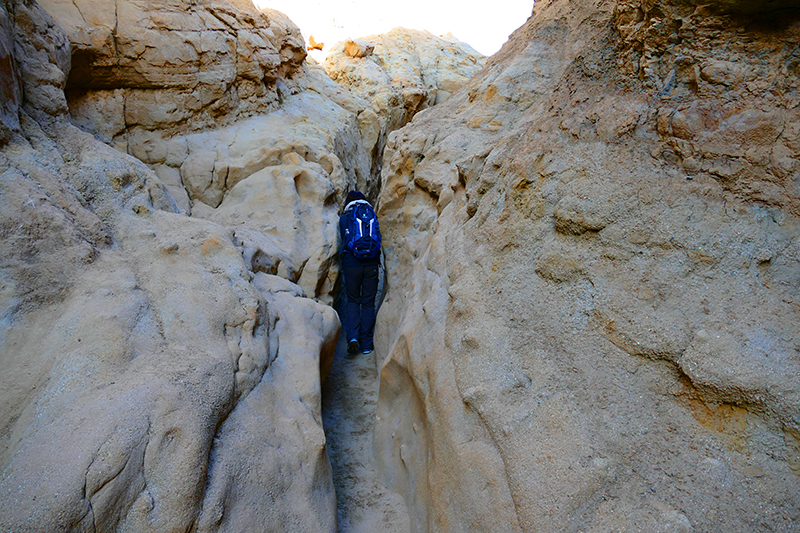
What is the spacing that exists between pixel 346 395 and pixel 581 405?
2742 millimetres

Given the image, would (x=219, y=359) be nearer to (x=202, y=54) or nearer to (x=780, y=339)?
(x=780, y=339)

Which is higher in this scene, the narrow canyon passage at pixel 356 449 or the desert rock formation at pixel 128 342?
the desert rock formation at pixel 128 342

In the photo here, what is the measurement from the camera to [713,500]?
126 centimetres

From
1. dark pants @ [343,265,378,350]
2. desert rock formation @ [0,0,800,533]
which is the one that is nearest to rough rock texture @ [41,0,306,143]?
desert rock formation @ [0,0,800,533]

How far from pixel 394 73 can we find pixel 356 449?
8.82 m

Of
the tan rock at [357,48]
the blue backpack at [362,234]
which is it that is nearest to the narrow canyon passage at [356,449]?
Result: the blue backpack at [362,234]

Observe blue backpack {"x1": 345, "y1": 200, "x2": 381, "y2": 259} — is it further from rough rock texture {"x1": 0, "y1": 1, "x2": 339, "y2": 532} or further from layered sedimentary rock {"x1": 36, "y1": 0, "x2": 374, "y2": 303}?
rough rock texture {"x1": 0, "y1": 1, "x2": 339, "y2": 532}

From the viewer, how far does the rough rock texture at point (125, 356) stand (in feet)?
5.08

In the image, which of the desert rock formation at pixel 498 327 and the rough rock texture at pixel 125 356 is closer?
the desert rock formation at pixel 498 327

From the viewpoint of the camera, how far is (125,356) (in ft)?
6.16

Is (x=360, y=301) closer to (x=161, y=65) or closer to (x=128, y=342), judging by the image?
(x=128, y=342)

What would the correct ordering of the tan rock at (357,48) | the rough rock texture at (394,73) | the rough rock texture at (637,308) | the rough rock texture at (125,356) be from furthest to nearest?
the tan rock at (357,48), the rough rock texture at (394,73), the rough rock texture at (125,356), the rough rock texture at (637,308)

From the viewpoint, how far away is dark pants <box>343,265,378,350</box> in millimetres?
4840

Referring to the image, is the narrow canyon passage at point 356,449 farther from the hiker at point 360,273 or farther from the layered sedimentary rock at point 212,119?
the layered sedimentary rock at point 212,119
